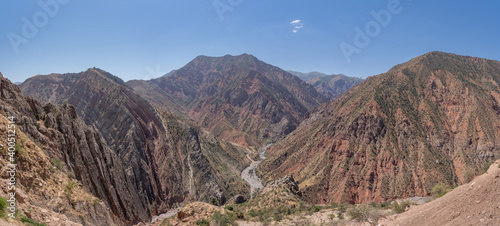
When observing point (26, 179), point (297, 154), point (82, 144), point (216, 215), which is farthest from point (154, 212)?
point (297, 154)

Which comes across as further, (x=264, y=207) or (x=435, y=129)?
(x=435, y=129)

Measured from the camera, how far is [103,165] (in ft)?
107

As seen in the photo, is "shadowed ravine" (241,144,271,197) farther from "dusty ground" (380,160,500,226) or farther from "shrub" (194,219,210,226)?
"dusty ground" (380,160,500,226)

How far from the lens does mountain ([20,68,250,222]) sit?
69575 mm

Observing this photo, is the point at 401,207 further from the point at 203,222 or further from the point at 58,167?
the point at 58,167

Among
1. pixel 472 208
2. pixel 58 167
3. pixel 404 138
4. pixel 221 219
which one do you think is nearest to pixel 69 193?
pixel 58 167

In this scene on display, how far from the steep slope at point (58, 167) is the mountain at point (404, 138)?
6356 centimetres

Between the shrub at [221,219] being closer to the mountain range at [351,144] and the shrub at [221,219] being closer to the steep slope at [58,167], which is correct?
the steep slope at [58,167]

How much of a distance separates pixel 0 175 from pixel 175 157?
7447cm

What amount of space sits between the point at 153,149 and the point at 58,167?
6677 cm

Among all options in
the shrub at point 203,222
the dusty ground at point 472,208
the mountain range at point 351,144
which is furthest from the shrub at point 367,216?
the mountain range at point 351,144

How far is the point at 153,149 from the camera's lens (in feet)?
270

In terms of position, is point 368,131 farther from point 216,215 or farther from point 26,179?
point 26,179

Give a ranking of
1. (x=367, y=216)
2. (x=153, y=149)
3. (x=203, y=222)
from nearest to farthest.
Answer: (x=367, y=216) → (x=203, y=222) → (x=153, y=149)
